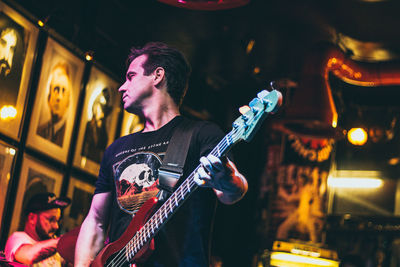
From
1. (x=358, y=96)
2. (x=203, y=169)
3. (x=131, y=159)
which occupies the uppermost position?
(x=358, y=96)

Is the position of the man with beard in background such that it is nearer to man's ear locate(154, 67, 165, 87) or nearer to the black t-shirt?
the black t-shirt

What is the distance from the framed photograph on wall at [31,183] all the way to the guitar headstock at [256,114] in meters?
3.86

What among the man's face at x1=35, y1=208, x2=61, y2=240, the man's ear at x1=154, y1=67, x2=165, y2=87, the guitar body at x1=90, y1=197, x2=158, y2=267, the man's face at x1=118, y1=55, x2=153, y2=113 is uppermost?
the man's ear at x1=154, y1=67, x2=165, y2=87

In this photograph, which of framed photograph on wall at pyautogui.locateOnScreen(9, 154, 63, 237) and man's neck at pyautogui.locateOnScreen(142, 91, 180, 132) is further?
framed photograph on wall at pyautogui.locateOnScreen(9, 154, 63, 237)

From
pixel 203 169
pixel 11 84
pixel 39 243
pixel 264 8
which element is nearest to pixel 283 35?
pixel 264 8

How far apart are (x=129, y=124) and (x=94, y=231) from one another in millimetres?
4382

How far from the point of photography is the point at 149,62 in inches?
133

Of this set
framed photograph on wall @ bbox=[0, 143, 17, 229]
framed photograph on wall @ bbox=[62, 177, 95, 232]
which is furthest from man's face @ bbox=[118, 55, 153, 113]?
framed photograph on wall @ bbox=[62, 177, 95, 232]

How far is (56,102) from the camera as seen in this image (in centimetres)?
638

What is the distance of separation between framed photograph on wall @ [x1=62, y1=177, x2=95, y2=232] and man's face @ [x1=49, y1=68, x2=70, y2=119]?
78 cm

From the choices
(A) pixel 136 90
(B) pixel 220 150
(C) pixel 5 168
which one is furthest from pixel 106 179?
(C) pixel 5 168

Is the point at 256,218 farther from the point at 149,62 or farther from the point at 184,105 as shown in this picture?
the point at 149,62

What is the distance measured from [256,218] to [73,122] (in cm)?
413

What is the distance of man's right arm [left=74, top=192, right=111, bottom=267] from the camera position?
128 inches
